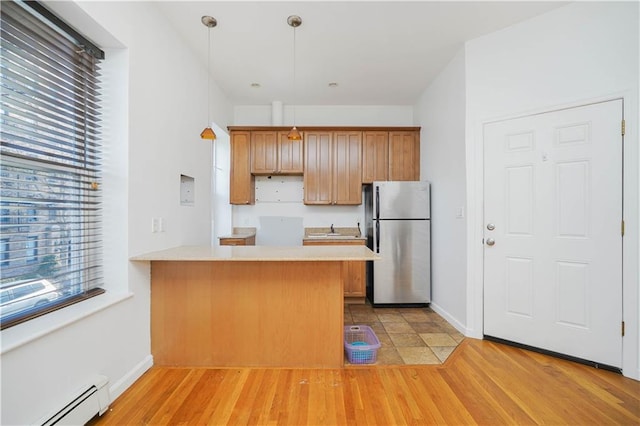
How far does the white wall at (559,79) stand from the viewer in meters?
2.04

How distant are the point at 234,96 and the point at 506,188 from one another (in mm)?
3615

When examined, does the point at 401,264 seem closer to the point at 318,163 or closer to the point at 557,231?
the point at 557,231

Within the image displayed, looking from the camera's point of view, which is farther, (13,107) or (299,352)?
(299,352)

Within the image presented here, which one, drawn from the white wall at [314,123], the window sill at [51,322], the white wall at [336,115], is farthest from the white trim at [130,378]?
the white wall at [336,115]

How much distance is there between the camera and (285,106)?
4.33 m

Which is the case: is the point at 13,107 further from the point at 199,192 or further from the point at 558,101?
the point at 558,101

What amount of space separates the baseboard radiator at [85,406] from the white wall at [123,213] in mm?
51

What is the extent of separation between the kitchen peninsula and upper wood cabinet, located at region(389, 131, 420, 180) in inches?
90.6

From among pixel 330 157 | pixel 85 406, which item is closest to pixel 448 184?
pixel 330 157

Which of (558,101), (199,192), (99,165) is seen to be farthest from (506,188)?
(99,165)

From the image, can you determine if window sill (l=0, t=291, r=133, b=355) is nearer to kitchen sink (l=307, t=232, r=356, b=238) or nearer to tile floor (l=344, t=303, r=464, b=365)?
tile floor (l=344, t=303, r=464, b=365)

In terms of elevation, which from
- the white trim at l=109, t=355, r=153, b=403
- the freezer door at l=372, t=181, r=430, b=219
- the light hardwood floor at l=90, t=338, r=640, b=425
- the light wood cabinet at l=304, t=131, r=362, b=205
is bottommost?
the light hardwood floor at l=90, t=338, r=640, b=425

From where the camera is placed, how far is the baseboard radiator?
1373 millimetres

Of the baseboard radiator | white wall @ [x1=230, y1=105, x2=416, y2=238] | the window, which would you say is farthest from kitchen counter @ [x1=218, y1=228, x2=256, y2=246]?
the baseboard radiator
